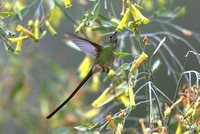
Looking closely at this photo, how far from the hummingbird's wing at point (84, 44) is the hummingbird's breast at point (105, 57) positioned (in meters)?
0.02

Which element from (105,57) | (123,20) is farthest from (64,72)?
(123,20)

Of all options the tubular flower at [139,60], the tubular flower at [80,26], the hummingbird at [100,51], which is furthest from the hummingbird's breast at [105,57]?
the tubular flower at [139,60]

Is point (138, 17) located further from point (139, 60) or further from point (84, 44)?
point (84, 44)

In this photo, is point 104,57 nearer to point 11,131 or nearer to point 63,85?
point 63,85

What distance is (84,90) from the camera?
373cm

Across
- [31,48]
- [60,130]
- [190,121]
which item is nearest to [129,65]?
[190,121]

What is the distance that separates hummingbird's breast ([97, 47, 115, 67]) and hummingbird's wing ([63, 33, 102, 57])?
2cm

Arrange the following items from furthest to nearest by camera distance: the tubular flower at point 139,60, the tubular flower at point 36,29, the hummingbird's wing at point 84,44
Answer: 1. the tubular flower at point 36,29
2. the hummingbird's wing at point 84,44
3. the tubular flower at point 139,60

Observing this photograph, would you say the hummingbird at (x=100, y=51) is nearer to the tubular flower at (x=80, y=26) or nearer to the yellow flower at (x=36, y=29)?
A: the tubular flower at (x=80, y=26)

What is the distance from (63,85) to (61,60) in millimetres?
927

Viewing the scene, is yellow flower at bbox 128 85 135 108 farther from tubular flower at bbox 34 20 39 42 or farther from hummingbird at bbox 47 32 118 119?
tubular flower at bbox 34 20 39 42

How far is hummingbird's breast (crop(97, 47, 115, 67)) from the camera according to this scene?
1.85m

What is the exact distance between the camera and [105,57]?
1.86 meters

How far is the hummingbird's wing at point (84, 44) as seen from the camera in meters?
1.78
